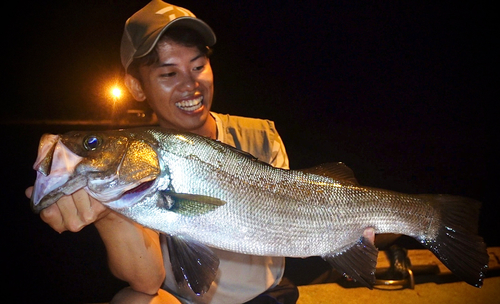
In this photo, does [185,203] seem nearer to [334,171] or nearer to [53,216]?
[53,216]

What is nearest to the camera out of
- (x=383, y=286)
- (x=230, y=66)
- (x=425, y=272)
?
(x=383, y=286)

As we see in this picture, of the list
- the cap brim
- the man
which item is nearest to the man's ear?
the man

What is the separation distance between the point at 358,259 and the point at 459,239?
0.68 m

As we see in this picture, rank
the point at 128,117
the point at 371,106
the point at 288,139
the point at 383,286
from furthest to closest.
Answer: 1. the point at 371,106
2. the point at 288,139
3. the point at 128,117
4. the point at 383,286

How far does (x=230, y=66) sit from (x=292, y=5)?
938cm

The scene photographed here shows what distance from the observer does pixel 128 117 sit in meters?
13.8

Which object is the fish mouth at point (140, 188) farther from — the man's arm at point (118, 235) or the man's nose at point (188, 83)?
the man's nose at point (188, 83)

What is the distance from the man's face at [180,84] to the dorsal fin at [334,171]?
0.99 metres

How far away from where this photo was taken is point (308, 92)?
26.5 meters

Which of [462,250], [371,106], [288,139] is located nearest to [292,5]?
[371,106]

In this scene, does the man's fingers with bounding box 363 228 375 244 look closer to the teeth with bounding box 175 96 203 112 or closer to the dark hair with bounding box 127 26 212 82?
the teeth with bounding box 175 96 203 112

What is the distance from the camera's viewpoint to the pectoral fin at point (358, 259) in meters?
1.96

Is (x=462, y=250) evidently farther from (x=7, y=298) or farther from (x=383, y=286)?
(x=7, y=298)

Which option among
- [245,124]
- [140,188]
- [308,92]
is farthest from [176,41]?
[308,92]
